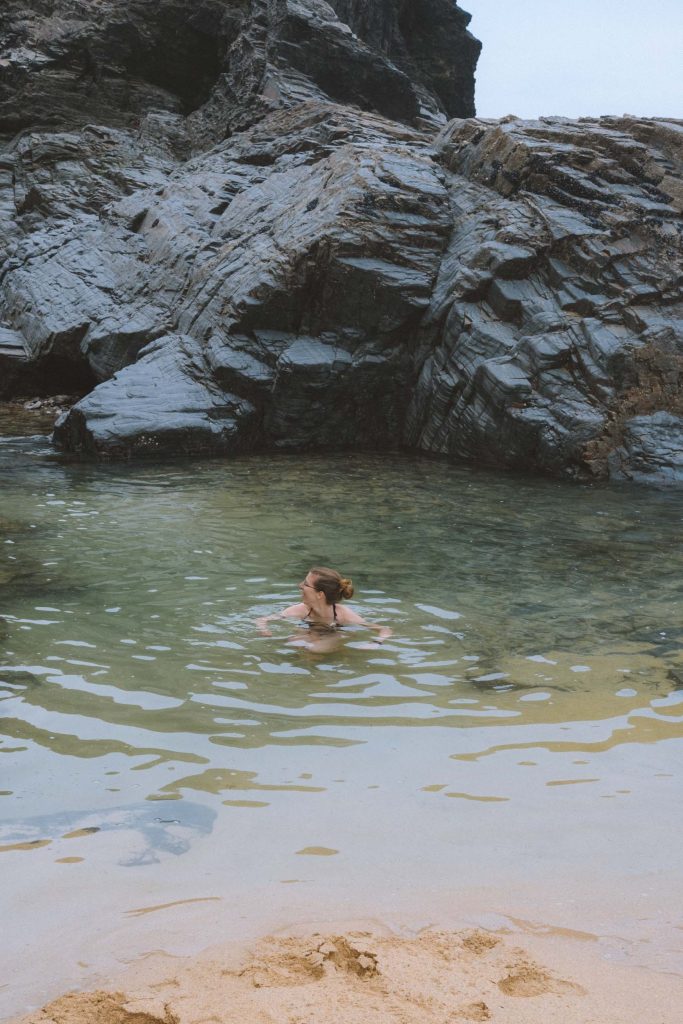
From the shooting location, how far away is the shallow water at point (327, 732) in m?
3.51

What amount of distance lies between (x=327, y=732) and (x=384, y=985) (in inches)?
91.6

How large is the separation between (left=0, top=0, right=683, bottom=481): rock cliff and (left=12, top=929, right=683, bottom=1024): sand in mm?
13389

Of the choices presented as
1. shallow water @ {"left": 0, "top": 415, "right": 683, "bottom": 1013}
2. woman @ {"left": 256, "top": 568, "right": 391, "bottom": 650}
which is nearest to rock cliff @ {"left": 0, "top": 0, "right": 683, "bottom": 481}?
shallow water @ {"left": 0, "top": 415, "right": 683, "bottom": 1013}

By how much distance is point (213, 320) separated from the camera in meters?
18.7

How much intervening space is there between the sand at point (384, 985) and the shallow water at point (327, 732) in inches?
6.3

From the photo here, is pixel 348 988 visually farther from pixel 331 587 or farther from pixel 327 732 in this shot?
pixel 331 587

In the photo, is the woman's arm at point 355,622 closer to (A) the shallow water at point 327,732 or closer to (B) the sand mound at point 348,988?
(A) the shallow water at point 327,732

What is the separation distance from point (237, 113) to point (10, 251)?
8.03 metres

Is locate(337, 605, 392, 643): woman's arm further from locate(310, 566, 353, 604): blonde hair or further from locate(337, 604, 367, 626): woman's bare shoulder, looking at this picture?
locate(310, 566, 353, 604): blonde hair

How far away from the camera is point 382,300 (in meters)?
17.6

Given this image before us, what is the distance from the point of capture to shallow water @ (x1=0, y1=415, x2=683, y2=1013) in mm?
3514

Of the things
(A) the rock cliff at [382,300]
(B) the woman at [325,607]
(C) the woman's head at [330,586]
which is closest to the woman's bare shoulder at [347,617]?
(B) the woman at [325,607]

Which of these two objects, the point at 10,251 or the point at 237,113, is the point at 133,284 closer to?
the point at 10,251

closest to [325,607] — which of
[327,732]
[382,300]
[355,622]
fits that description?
[355,622]
